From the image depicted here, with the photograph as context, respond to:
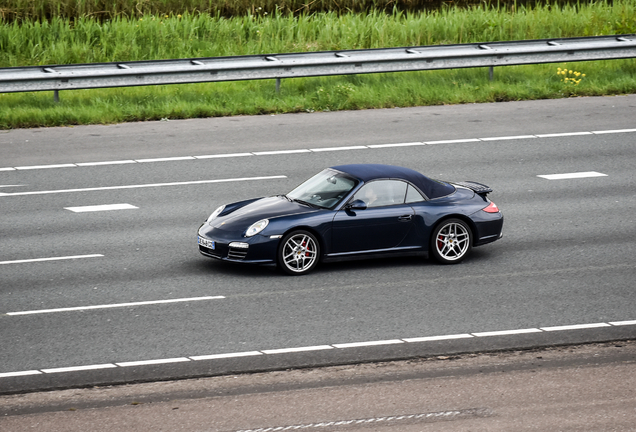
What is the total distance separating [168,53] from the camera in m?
24.2

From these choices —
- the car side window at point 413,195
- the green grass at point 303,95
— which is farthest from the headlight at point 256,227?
the green grass at point 303,95

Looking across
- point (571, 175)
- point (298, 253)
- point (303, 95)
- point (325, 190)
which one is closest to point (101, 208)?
point (325, 190)

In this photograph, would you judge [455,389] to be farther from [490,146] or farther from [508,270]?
[490,146]

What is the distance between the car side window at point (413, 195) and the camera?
A: 38.5ft

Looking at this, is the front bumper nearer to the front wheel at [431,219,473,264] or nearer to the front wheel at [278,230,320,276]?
the front wheel at [278,230,320,276]

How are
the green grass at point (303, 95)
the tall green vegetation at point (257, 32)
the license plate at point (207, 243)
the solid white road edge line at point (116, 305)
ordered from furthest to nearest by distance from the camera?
the tall green vegetation at point (257, 32) < the green grass at point (303, 95) < the license plate at point (207, 243) < the solid white road edge line at point (116, 305)

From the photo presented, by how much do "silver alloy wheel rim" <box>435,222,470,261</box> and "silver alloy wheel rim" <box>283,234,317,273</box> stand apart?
161 centimetres

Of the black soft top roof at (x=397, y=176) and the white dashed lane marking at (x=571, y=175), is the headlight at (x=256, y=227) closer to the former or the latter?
the black soft top roof at (x=397, y=176)

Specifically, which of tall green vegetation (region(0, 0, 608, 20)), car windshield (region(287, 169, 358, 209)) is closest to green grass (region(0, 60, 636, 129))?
tall green vegetation (region(0, 0, 608, 20))

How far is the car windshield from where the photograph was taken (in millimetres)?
11602

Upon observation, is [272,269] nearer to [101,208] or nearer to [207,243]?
[207,243]

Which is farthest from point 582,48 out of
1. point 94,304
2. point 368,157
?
point 94,304

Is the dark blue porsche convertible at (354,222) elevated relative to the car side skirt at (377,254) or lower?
elevated

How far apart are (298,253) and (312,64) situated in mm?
11131
